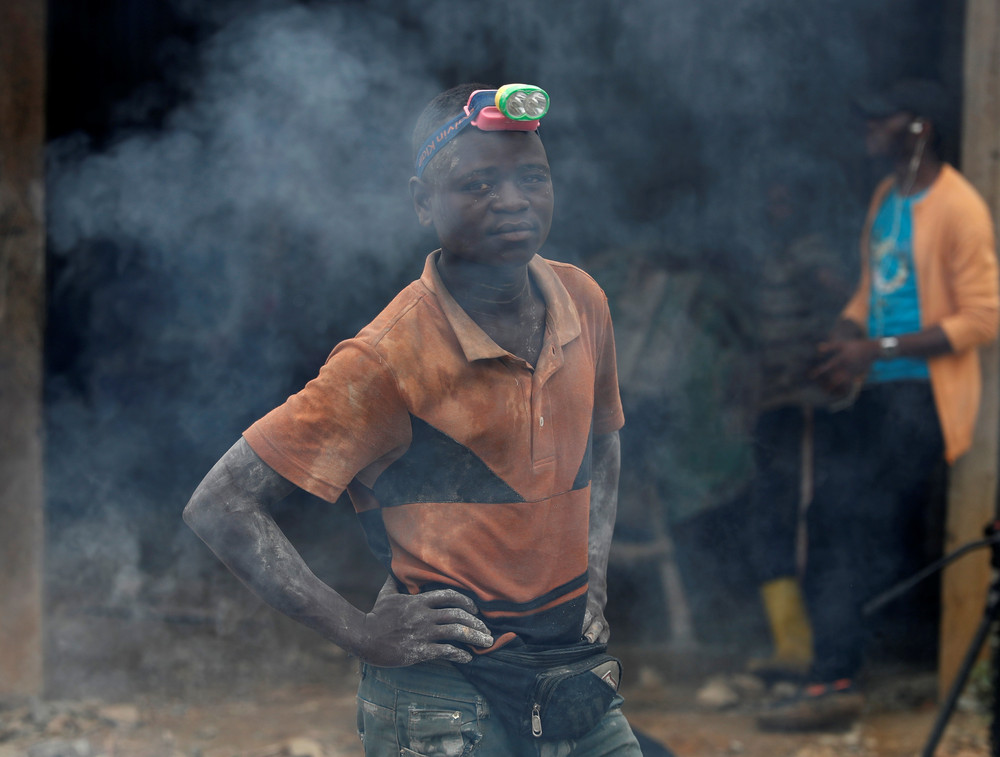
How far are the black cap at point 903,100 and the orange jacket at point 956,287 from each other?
277 mm

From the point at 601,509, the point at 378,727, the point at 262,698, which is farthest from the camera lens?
the point at 262,698

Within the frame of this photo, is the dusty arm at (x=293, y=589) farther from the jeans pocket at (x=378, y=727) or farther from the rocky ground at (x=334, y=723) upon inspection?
the rocky ground at (x=334, y=723)

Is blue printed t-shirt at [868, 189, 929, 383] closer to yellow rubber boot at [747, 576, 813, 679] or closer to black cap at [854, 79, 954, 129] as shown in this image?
black cap at [854, 79, 954, 129]

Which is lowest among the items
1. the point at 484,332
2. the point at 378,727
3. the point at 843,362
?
the point at 378,727

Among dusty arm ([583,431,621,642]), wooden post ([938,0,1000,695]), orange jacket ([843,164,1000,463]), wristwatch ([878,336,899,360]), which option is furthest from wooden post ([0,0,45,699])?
wooden post ([938,0,1000,695])

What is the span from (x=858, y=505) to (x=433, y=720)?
3075 mm

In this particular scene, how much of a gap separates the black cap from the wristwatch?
92 centimetres

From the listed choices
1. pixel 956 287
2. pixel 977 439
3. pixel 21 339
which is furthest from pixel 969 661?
pixel 21 339

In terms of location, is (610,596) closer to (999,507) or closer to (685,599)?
(685,599)

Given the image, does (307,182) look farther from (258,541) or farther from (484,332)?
(258,541)

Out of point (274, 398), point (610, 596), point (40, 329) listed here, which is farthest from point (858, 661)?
point (40, 329)

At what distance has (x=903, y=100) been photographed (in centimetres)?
420

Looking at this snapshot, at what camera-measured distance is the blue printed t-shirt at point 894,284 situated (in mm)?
4238

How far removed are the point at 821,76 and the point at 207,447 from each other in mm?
3268
